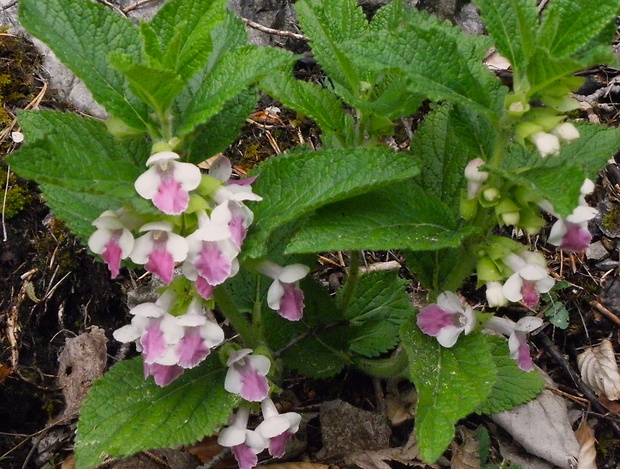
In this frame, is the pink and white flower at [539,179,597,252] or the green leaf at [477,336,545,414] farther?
the green leaf at [477,336,545,414]

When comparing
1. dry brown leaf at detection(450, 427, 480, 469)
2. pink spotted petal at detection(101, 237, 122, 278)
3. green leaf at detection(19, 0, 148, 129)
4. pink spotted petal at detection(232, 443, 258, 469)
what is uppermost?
green leaf at detection(19, 0, 148, 129)

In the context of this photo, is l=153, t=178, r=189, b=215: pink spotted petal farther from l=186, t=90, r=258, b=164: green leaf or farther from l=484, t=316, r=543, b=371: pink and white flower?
l=484, t=316, r=543, b=371: pink and white flower

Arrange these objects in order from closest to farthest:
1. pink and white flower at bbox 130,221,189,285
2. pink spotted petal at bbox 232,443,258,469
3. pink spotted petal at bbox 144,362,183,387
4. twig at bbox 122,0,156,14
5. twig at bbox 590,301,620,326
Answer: pink and white flower at bbox 130,221,189,285, pink spotted petal at bbox 144,362,183,387, pink spotted petal at bbox 232,443,258,469, twig at bbox 590,301,620,326, twig at bbox 122,0,156,14

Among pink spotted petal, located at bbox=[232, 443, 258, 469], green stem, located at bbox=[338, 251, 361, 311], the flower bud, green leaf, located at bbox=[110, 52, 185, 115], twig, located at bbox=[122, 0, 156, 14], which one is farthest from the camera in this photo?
Answer: twig, located at bbox=[122, 0, 156, 14]

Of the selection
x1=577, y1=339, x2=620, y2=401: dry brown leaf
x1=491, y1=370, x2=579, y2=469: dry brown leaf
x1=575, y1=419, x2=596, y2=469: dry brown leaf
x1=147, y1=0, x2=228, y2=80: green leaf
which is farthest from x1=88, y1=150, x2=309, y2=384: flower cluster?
x1=577, y1=339, x2=620, y2=401: dry brown leaf

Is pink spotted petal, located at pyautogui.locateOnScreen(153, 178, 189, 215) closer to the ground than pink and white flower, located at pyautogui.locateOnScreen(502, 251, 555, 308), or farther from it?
farther from it

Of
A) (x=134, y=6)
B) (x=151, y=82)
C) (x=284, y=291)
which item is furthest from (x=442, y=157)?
(x=134, y=6)
